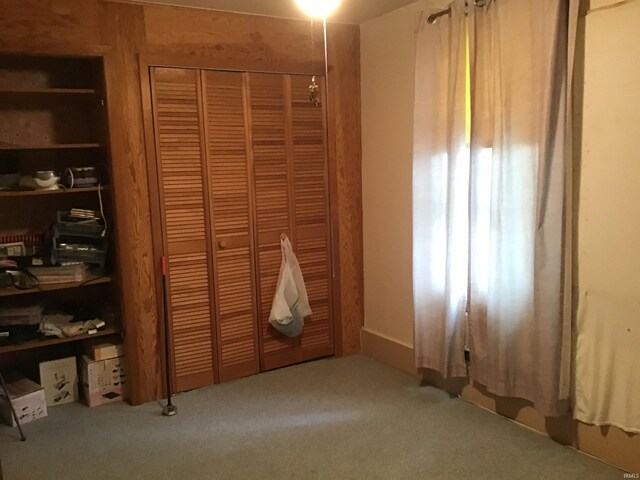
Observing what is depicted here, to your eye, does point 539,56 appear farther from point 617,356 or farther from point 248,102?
point 248,102

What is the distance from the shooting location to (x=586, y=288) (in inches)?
93.9

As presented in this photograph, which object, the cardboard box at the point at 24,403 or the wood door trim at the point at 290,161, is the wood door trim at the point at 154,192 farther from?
the wood door trim at the point at 290,161

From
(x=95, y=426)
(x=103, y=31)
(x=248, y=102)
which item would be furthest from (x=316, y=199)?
(x=95, y=426)

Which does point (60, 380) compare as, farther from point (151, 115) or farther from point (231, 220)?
point (151, 115)

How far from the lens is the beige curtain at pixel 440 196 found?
2.80 m

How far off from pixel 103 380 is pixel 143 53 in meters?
1.85

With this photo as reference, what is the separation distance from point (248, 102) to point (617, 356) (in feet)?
7.74

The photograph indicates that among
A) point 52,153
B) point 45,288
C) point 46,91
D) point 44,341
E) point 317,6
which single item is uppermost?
point 317,6

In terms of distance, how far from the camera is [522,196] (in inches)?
98.3

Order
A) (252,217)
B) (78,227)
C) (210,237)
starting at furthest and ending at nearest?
1. (252,217)
2. (210,237)
3. (78,227)

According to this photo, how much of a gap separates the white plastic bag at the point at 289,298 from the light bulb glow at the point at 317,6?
4.50ft

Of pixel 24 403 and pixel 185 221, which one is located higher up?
pixel 185 221

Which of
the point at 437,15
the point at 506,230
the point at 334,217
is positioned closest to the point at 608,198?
the point at 506,230

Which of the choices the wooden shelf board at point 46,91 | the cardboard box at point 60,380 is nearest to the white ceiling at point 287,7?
the wooden shelf board at point 46,91
